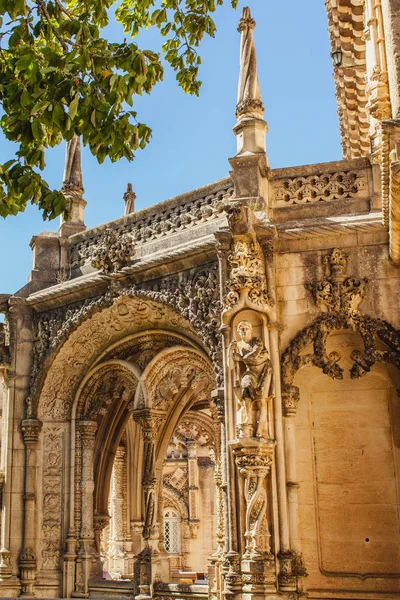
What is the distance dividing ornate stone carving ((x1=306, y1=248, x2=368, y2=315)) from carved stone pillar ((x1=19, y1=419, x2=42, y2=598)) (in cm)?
575

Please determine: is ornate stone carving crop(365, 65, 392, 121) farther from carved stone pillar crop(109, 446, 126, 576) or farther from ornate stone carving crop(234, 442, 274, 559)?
carved stone pillar crop(109, 446, 126, 576)

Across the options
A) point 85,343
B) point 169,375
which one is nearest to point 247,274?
point 169,375

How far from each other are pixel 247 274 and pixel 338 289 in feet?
3.80

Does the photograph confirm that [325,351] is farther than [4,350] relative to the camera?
No

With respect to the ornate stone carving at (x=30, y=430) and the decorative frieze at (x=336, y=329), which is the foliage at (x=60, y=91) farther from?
the ornate stone carving at (x=30, y=430)

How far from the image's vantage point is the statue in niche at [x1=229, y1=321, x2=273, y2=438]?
36.5 ft

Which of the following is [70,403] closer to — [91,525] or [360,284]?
[91,525]

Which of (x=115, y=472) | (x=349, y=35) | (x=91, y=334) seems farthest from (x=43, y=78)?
(x=115, y=472)

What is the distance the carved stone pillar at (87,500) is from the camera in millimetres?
14883

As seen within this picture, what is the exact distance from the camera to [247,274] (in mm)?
11586

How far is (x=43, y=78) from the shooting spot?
745cm

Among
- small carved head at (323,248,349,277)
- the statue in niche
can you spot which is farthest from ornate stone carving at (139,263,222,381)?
small carved head at (323,248,349,277)

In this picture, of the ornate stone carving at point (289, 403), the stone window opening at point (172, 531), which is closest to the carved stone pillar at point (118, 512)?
the stone window opening at point (172, 531)

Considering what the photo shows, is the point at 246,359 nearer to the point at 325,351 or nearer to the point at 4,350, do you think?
the point at 325,351
